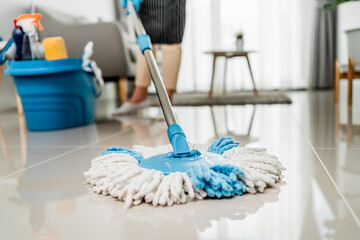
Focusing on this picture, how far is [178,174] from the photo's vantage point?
0.58 metres

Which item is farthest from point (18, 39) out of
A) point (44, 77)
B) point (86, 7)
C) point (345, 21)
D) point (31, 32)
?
point (345, 21)

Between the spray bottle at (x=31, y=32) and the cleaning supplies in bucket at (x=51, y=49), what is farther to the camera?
the cleaning supplies in bucket at (x=51, y=49)

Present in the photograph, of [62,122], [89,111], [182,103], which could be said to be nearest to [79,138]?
[62,122]

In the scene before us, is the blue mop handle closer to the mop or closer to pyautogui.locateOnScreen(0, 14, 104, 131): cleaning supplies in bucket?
the mop

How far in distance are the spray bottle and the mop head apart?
33.0 inches

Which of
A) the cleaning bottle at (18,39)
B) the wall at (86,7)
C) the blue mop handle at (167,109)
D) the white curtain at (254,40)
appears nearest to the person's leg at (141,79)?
the cleaning bottle at (18,39)

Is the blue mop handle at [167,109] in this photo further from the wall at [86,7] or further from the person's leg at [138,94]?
the wall at [86,7]

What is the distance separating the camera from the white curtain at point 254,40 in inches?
155

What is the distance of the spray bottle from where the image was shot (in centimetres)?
130

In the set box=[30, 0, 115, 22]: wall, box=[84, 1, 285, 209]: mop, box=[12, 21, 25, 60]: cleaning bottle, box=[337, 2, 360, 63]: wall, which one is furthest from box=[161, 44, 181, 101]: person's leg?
box=[337, 2, 360, 63]: wall

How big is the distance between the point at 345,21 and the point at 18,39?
3.01 meters

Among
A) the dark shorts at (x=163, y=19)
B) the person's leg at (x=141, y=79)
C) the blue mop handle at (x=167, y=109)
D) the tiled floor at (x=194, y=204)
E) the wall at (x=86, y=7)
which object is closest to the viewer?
the tiled floor at (x=194, y=204)

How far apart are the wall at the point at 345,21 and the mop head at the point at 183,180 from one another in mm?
2355

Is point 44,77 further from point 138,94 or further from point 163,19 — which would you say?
point 138,94
